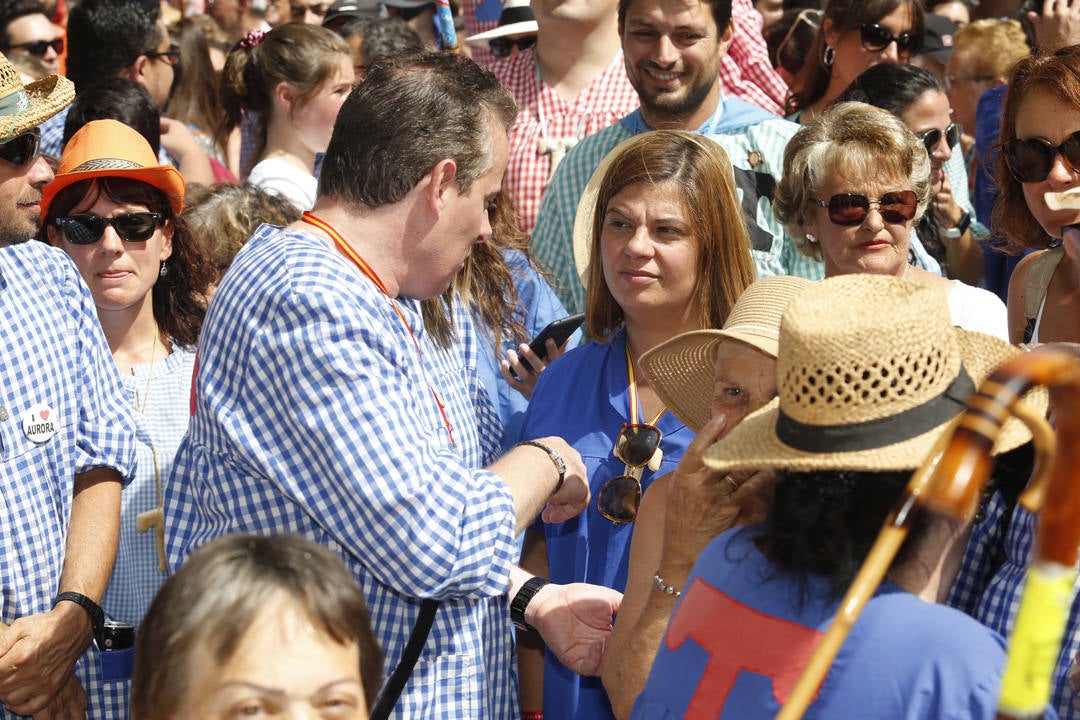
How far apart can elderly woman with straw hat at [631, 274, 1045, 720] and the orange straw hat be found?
8.69ft

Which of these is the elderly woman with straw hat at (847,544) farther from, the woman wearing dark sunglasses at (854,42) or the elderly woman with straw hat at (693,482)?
the woman wearing dark sunglasses at (854,42)

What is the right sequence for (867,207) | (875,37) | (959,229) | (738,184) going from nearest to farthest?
(867,207) < (738,184) < (959,229) < (875,37)

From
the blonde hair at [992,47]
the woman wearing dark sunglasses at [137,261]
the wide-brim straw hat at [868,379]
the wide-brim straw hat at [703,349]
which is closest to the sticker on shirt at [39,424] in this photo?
the woman wearing dark sunglasses at [137,261]

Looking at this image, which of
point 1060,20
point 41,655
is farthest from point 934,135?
point 41,655

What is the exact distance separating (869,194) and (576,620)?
5.72 ft

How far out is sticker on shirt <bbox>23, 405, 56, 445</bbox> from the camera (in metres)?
3.25

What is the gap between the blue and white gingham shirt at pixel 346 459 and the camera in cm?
247

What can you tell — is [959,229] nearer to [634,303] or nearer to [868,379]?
[634,303]

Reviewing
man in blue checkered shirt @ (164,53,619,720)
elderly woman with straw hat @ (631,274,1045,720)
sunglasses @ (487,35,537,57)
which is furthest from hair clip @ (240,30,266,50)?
elderly woman with straw hat @ (631,274,1045,720)

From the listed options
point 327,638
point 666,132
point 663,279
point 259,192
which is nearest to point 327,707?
point 327,638

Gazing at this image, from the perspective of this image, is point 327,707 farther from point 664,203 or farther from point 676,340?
point 664,203

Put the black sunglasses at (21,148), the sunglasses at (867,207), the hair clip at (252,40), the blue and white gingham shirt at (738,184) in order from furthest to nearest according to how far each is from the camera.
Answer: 1. the hair clip at (252,40)
2. the blue and white gingham shirt at (738,184)
3. the sunglasses at (867,207)
4. the black sunglasses at (21,148)

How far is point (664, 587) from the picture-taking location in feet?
8.39

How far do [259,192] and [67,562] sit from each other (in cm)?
198
